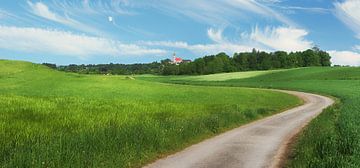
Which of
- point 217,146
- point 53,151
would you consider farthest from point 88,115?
point 53,151

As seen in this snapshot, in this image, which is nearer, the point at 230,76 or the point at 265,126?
the point at 265,126

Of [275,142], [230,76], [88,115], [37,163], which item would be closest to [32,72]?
[88,115]

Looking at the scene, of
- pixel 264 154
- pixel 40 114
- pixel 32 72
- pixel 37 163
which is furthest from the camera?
pixel 32 72

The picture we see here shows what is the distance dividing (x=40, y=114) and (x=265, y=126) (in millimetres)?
13050

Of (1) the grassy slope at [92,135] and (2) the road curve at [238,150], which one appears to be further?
(2) the road curve at [238,150]

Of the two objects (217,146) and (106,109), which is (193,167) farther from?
(106,109)

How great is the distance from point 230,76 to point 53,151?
14732 centimetres

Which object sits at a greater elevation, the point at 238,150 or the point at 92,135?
the point at 92,135

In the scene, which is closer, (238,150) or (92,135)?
(92,135)

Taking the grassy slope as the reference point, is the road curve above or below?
below

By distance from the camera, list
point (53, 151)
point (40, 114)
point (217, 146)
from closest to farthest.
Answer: point (53, 151)
point (217, 146)
point (40, 114)

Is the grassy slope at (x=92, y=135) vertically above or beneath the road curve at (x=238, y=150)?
above

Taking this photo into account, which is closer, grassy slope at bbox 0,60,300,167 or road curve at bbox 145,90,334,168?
grassy slope at bbox 0,60,300,167

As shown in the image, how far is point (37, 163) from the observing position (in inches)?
515
